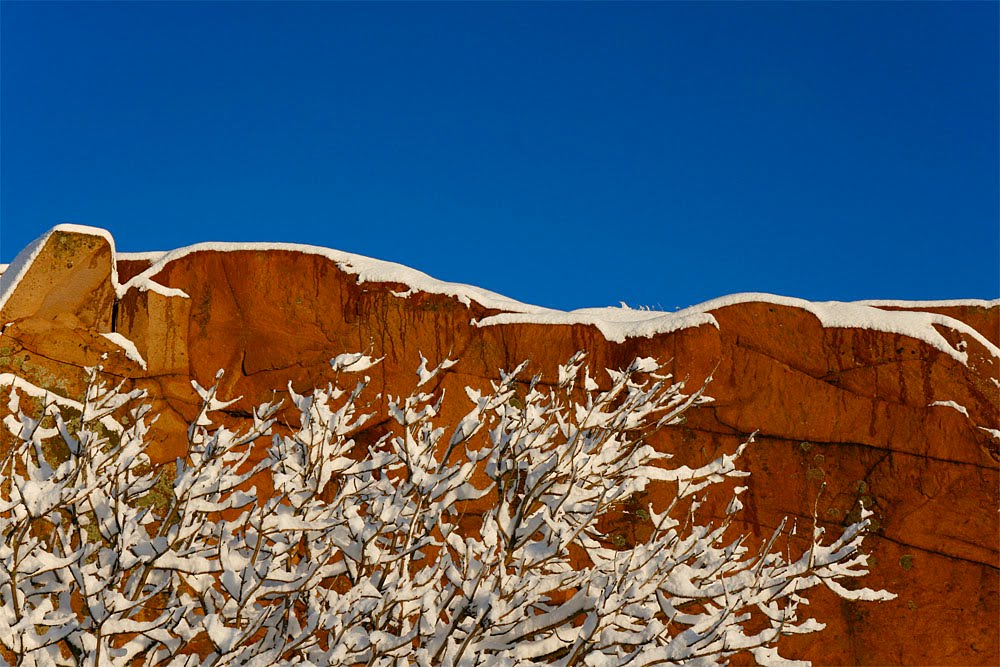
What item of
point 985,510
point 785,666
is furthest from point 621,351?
point 785,666

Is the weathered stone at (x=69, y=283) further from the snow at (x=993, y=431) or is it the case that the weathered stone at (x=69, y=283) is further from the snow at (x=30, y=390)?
the snow at (x=993, y=431)

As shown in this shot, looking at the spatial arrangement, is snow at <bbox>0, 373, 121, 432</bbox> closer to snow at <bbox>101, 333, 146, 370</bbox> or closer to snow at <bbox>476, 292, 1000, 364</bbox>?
snow at <bbox>101, 333, 146, 370</bbox>

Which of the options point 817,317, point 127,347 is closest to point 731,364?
point 817,317

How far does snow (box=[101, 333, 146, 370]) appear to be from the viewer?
11.3 m

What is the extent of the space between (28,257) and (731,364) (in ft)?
29.6

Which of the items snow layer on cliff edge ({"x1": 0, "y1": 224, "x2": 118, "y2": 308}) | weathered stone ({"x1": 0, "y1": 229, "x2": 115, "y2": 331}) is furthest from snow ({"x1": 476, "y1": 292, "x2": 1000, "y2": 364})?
snow layer on cliff edge ({"x1": 0, "y1": 224, "x2": 118, "y2": 308})

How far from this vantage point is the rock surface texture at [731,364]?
988cm

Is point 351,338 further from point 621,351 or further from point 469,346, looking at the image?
point 621,351

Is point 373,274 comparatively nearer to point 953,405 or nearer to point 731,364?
point 731,364

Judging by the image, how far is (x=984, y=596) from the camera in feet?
31.8

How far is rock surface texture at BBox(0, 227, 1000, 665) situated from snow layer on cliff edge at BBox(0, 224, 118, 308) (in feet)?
0.09

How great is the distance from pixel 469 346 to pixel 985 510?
634 centimetres

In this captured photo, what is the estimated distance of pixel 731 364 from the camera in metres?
10.6

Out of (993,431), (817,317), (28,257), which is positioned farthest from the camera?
(28,257)
